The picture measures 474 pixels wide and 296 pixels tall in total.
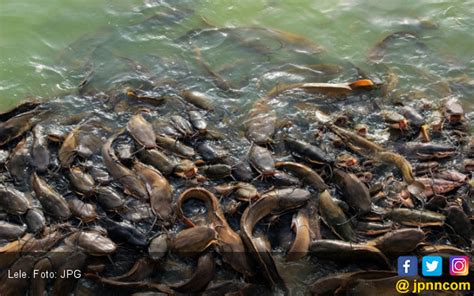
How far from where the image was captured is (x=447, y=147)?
4500mm

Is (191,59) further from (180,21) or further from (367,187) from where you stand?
(367,187)

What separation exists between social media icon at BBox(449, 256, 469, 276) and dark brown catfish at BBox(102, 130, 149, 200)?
2481mm

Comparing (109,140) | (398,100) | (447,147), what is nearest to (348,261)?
(447,147)

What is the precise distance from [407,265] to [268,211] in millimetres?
1147

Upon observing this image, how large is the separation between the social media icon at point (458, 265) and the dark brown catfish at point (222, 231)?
1.55m

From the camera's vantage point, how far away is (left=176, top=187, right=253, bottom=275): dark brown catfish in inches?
143

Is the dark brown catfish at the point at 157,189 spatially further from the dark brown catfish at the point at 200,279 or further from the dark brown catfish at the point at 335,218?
the dark brown catfish at the point at 335,218

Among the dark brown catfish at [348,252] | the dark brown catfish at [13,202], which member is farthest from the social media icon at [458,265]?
the dark brown catfish at [13,202]

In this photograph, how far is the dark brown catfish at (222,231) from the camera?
143 inches

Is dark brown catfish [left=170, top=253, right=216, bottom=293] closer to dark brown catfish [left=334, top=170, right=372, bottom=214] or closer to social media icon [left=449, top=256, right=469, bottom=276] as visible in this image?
dark brown catfish [left=334, top=170, right=372, bottom=214]

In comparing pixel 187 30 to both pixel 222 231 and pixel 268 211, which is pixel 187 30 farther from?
pixel 222 231

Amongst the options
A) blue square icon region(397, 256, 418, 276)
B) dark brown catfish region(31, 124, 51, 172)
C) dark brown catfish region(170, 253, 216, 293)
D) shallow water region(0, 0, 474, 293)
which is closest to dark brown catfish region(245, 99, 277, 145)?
shallow water region(0, 0, 474, 293)

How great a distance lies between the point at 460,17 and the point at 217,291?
15.1ft

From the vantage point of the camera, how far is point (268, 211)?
3.96 meters
